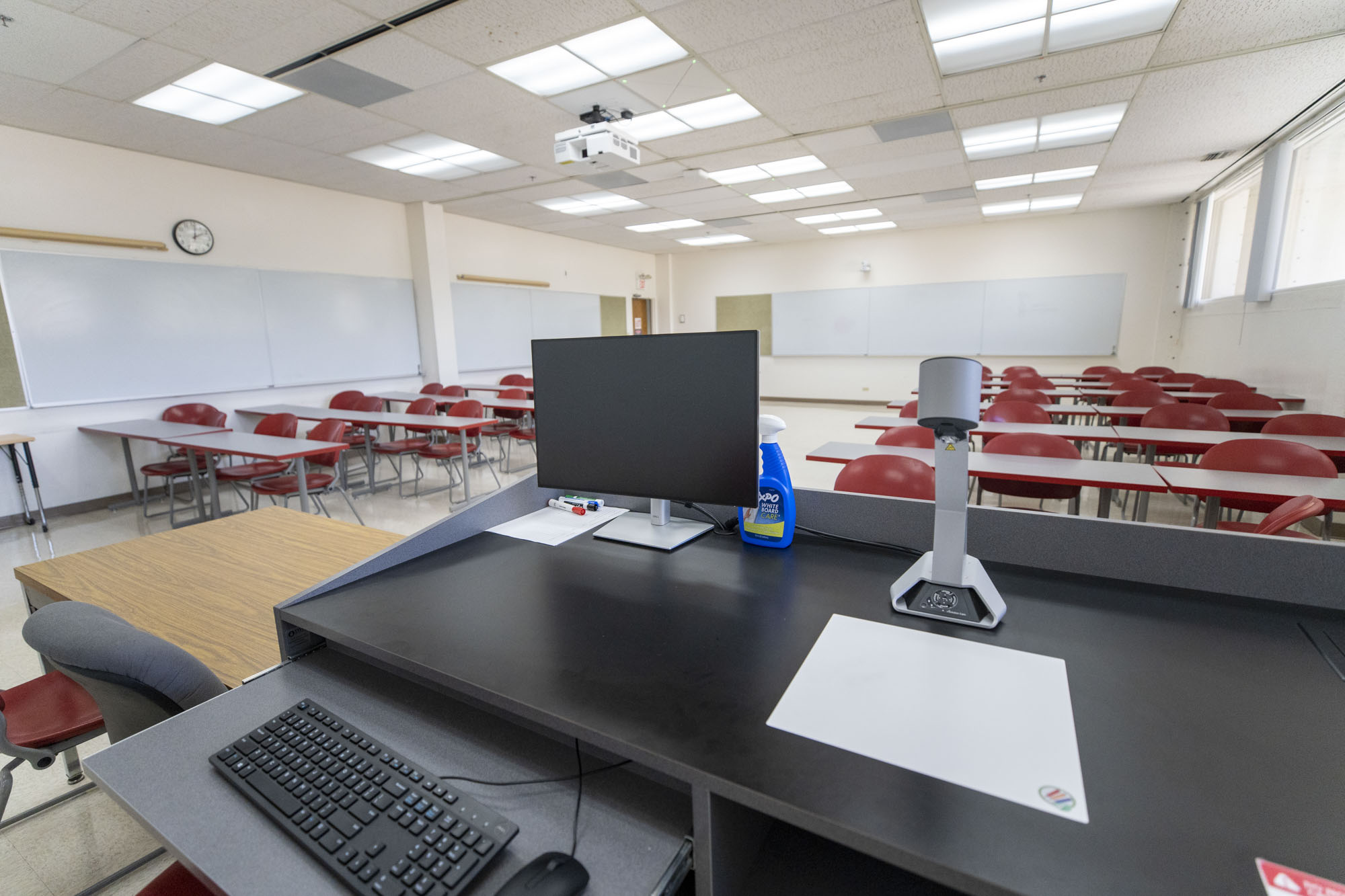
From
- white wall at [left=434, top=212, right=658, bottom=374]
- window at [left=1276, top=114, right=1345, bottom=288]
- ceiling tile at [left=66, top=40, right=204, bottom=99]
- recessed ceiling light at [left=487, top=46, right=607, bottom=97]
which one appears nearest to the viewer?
ceiling tile at [left=66, top=40, right=204, bottom=99]

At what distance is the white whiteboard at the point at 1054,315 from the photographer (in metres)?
8.49

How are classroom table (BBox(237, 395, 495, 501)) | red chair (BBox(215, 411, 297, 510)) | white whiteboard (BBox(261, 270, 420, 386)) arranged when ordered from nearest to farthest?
red chair (BBox(215, 411, 297, 510)) < classroom table (BBox(237, 395, 495, 501)) < white whiteboard (BBox(261, 270, 420, 386))

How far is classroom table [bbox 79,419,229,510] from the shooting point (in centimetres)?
445

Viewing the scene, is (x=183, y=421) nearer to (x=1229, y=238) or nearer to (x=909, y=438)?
(x=909, y=438)

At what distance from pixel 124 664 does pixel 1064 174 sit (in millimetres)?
8049

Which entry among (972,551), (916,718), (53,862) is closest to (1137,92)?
(972,551)

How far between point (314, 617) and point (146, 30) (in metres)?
3.94

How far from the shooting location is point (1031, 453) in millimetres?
2988

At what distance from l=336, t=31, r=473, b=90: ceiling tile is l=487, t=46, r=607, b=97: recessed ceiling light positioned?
10.0 inches

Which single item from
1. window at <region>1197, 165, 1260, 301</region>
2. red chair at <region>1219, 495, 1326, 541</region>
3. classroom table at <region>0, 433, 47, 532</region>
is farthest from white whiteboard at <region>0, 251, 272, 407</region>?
window at <region>1197, 165, 1260, 301</region>

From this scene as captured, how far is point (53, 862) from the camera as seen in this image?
151 cm

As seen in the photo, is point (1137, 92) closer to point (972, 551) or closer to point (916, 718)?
point (972, 551)

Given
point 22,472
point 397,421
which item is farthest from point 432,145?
point 22,472

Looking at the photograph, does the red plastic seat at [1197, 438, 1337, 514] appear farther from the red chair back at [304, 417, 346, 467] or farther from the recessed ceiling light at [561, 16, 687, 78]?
the red chair back at [304, 417, 346, 467]
